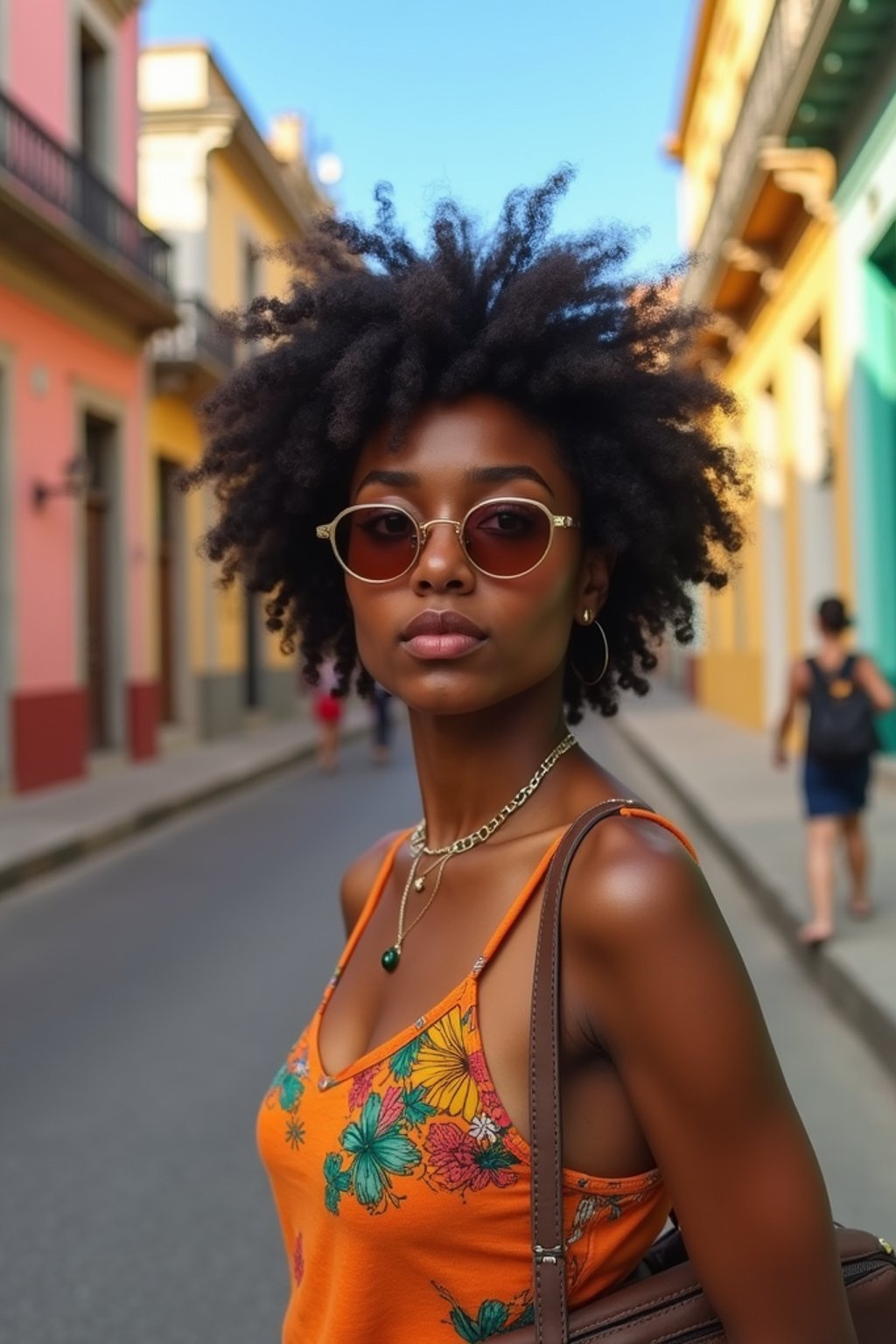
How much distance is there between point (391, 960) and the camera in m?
1.47

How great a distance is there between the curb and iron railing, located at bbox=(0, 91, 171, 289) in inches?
236

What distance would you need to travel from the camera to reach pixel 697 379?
1636 mm

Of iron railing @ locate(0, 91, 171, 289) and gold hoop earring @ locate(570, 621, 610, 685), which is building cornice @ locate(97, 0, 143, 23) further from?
gold hoop earring @ locate(570, 621, 610, 685)

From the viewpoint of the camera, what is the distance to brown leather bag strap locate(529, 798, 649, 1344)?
1158mm

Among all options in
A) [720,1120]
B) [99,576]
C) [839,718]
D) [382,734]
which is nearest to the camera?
A: [720,1120]

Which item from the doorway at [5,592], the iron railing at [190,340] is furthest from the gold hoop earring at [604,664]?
the iron railing at [190,340]

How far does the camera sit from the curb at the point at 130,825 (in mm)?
8930

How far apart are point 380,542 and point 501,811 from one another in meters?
0.32

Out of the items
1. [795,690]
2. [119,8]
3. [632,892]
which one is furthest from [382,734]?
[632,892]

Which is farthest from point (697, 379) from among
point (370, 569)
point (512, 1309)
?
point (512, 1309)

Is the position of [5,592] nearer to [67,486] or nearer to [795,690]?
[67,486]

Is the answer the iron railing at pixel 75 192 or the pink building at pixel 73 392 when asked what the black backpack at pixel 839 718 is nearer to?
the pink building at pixel 73 392

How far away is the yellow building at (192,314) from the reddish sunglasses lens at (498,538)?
16.7 m

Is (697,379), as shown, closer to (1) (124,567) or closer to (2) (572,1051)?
(2) (572,1051)
